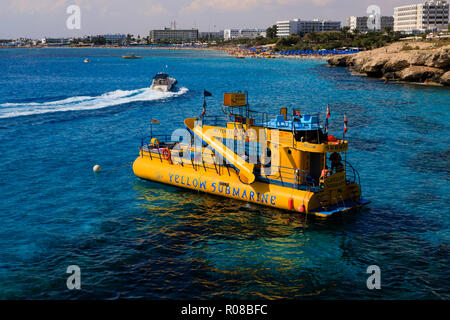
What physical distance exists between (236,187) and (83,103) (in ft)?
149

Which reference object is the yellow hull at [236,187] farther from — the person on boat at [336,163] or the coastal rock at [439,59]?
the coastal rock at [439,59]

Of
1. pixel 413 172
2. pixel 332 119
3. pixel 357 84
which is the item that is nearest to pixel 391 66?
pixel 357 84

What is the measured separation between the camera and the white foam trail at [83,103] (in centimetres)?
5816

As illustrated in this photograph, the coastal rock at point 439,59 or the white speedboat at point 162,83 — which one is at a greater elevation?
the coastal rock at point 439,59

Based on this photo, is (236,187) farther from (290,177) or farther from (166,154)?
(166,154)

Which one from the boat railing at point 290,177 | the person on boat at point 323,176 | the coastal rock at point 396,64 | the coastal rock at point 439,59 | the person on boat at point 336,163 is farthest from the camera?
the coastal rock at point 396,64

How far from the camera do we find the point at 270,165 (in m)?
25.2

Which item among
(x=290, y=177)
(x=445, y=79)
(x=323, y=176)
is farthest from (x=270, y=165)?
(x=445, y=79)

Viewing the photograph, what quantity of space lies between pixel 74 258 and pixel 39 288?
2493mm

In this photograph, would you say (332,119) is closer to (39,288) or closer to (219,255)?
(219,255)

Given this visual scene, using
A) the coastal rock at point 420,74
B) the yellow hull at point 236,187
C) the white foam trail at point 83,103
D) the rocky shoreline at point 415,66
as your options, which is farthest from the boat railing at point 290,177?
the coastal rock at point 420,74

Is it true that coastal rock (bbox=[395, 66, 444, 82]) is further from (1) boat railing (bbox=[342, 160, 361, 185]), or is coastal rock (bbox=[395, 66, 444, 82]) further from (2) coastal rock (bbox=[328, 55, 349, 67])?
(1) boat railing (bbox=[342, 160, 361, 185])

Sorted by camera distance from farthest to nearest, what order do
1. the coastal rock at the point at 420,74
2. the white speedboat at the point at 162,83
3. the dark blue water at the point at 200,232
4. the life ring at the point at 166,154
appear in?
the coastal rock at the point at 420,74, the white speedboat at the point at 162,83, the life ring at the point at 166,154, the dark blue water at the point at 200,232

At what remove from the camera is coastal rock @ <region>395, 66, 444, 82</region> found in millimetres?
84988
